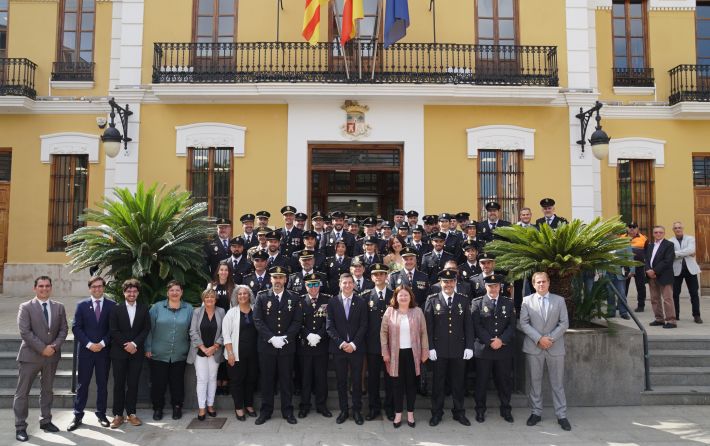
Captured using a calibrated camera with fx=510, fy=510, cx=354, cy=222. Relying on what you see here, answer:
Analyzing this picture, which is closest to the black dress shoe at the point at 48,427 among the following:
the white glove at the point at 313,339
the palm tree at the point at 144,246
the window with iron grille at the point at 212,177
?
the palm tree at the point at 144,246

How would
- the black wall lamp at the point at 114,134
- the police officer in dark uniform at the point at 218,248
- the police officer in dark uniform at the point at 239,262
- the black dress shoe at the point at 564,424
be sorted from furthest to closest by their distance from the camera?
the black wall lamp at the point at 114,134
the police officer in dark uniform at the point at 218,248
the police officer in dark uniform at the point at 239,262
the black dress shoe at the point at 564,424

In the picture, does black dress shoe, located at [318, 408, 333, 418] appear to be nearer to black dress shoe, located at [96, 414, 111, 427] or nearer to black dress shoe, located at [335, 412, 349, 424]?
black dress shoe, located at [335, 412, 349, 424]

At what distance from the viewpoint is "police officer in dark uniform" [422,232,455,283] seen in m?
7.96

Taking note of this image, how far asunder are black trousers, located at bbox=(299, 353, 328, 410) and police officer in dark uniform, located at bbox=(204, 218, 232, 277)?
250cm

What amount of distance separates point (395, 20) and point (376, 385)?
8.40m

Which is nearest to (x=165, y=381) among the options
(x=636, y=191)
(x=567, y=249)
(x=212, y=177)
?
(x=567, y=249)

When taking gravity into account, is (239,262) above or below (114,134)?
below

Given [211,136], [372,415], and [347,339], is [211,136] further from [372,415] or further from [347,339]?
[372,415]

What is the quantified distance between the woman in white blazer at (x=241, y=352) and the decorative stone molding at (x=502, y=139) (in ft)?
25.7

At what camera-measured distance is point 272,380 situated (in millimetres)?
6336

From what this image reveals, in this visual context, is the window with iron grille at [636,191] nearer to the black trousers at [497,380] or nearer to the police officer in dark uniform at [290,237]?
the black trousers at [497,380]

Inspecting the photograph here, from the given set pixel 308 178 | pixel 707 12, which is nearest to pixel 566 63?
pixel 707 12

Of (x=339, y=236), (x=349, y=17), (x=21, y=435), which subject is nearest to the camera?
(x=21, y=435)

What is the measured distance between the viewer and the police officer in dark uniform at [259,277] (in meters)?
7.13
